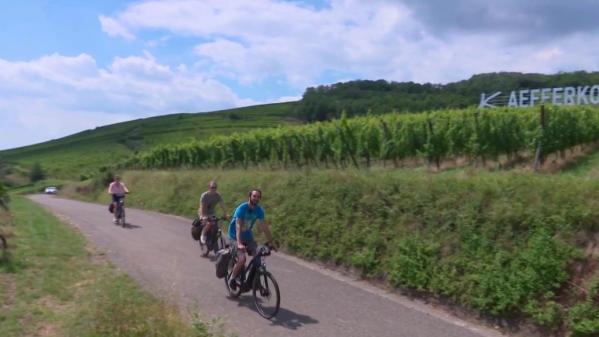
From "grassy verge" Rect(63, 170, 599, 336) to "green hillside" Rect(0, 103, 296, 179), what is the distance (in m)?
72.0

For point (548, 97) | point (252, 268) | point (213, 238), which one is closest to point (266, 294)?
point (252, 268)

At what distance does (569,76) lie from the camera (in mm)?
39094

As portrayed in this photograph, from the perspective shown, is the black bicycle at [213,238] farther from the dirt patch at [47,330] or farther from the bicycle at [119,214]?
the bicycle at [119,214]

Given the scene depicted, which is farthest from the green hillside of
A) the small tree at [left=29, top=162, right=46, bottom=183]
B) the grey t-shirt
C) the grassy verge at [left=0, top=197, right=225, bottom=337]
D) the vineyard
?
the grassy verge at [left=0, top=197, right=225, bottom=337]

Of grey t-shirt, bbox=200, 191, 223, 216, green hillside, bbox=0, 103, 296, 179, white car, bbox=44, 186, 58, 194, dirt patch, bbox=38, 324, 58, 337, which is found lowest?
white car, bbox=44, 186, 58, 194

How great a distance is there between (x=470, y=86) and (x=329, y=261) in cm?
3032

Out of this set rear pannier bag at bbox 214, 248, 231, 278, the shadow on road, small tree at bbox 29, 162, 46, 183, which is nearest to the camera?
the shadow on road

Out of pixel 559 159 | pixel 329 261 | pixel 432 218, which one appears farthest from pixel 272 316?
pixel 559 159

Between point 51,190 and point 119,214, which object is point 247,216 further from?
point 51,190

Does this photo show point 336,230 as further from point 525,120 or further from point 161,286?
point 525,120

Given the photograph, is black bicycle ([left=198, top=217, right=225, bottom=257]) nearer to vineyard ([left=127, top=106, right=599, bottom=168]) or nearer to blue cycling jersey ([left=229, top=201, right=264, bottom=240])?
blue cycling jersey ([left=229, top=201, right=264, bottom=240])

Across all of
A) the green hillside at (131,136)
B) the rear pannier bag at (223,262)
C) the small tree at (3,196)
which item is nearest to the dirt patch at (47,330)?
the rear pannier bag at (223,262)

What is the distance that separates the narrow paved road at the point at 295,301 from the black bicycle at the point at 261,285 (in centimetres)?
18

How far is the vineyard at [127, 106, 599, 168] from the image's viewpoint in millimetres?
22266
